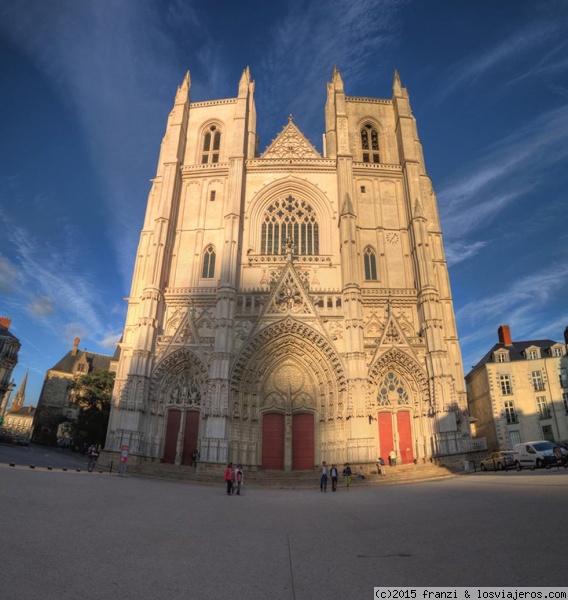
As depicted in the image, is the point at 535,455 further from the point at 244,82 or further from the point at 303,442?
the point at 244,82

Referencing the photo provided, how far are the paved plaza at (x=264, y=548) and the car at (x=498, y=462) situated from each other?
41.8 feet

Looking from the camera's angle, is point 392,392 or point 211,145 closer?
point 392,392

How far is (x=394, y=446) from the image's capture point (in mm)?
23547

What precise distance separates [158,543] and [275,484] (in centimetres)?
1468

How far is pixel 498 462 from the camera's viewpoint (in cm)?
2130

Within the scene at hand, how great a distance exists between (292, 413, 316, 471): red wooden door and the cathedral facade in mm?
79

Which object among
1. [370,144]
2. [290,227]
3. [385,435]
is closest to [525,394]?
[385,435]

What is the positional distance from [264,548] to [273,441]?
18.5 meters

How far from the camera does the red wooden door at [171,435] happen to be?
2373 centimetres

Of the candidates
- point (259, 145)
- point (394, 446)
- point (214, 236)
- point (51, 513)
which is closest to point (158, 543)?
point (51, 513)

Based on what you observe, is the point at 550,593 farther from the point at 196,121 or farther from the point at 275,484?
the point at 196,121

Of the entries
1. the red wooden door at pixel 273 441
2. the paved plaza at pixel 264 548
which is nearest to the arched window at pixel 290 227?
the red wooden door at pixel 273 441

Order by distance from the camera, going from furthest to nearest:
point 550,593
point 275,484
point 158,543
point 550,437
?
point 550,437
point 275,484
point 158,543
point 550,593

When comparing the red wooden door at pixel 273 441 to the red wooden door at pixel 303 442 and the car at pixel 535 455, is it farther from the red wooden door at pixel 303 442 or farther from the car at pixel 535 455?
the car at pixel 535 455
